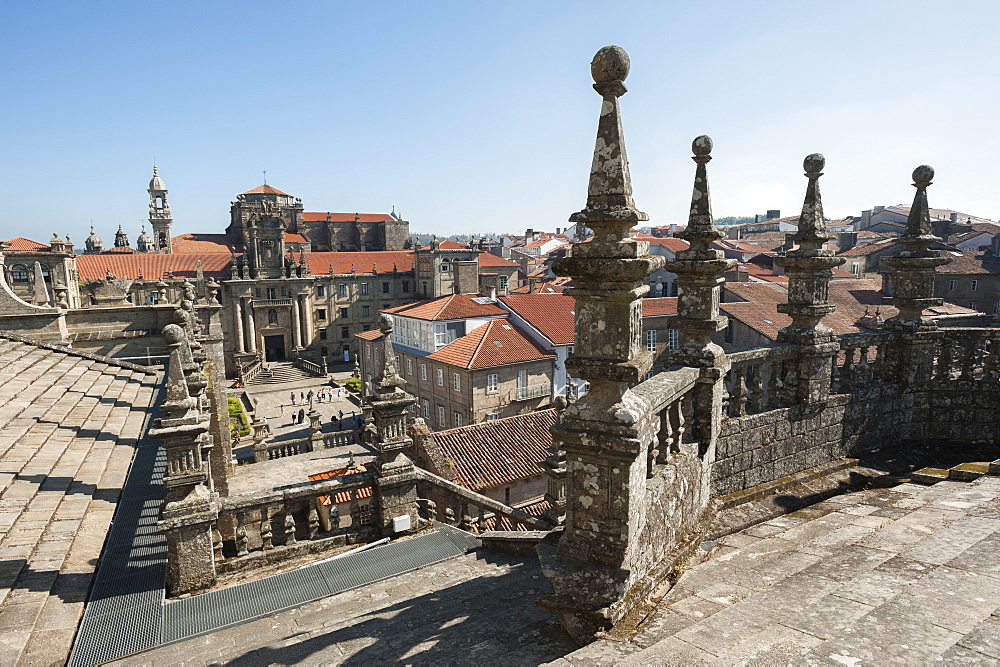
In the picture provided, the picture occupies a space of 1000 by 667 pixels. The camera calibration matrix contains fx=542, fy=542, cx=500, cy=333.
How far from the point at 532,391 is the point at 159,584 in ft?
92.8

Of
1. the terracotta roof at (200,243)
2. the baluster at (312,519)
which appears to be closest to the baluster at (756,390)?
the baluster at (312,519)

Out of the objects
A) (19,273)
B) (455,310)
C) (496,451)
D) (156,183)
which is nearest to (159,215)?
(156,183)

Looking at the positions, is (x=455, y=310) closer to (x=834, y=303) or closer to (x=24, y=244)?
(x=834, y=303)

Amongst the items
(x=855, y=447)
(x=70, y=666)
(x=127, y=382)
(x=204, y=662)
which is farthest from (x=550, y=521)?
(x=127, y=382)

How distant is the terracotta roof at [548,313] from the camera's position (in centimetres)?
3588

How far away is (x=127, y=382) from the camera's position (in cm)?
1312

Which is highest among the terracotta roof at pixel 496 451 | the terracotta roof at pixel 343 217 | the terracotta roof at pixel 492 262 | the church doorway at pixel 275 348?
the terracotta roof at pixel 343 217

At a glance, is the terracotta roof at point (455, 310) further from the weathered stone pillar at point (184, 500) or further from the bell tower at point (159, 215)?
the bell tower at point (159, 215)

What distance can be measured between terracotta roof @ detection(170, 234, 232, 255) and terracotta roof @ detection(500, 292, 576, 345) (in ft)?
152

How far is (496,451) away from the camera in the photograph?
19906mm

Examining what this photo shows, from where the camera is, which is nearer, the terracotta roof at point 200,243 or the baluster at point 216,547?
the baluster at point 216,547

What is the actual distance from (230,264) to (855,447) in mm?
62248

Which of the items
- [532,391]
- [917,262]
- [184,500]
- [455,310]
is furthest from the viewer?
[455,310]

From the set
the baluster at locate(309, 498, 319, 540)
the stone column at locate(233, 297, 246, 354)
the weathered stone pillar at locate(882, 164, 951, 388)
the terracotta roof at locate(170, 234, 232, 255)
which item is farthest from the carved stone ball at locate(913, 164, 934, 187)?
the terracotta roof at locate(170, 234, 232, 255)
